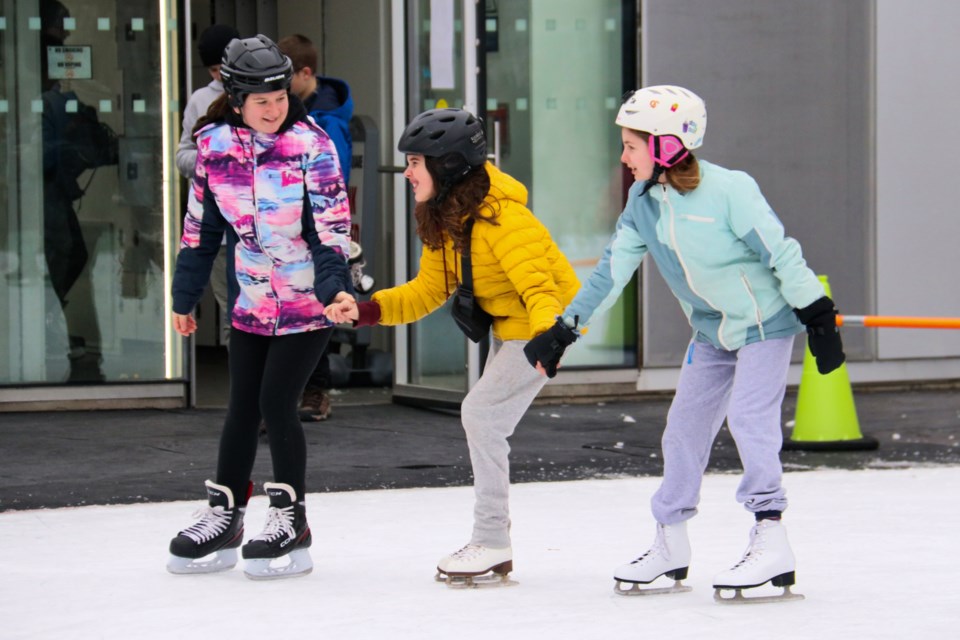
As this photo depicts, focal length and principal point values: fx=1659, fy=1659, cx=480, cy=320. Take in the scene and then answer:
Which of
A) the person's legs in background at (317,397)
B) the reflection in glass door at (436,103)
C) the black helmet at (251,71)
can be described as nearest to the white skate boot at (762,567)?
the black helmet at (251,71)

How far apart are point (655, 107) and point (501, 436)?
Result: 1096 mm

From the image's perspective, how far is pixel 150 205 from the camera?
385 inches

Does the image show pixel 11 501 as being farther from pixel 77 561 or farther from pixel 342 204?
pixel 342 204

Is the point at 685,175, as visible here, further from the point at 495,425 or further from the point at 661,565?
the point at 661,565

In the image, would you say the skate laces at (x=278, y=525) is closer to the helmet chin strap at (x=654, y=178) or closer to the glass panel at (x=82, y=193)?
the helmet chin strap at (x=654, y=178)

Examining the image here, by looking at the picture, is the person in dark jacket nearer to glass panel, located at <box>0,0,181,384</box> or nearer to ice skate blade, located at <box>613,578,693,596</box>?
glass panel, located at <box>0,0,181,384</box>

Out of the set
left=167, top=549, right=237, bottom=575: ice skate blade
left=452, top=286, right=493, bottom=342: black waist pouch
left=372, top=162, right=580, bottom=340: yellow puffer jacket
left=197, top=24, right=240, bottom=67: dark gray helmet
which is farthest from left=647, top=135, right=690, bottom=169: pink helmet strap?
left=197, top=24, right=240, bottom=67: dark gray helmet

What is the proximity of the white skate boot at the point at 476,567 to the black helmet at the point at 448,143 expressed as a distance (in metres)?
1.14

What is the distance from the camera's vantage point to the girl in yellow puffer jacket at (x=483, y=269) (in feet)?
16.3

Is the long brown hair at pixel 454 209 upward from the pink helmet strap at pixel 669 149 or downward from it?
downward

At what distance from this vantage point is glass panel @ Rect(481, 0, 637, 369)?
400 inches

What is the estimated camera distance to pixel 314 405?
902cm

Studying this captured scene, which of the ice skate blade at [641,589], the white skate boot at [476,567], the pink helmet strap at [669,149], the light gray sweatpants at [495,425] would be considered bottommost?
the ice skate blade at [641,589]

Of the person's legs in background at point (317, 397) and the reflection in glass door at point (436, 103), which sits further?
the reflection in glass door at point (436, 103)
